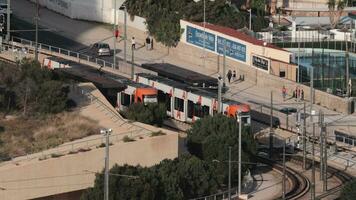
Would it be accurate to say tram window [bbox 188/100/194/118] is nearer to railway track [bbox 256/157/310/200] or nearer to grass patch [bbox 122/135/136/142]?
railway track [bbox 256/157/310/200]

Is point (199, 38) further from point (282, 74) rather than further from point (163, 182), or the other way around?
point (163, 182)

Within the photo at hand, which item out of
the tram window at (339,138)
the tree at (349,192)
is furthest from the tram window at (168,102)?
the tree at (349,192)

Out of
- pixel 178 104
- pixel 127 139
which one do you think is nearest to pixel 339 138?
pixel 178 104

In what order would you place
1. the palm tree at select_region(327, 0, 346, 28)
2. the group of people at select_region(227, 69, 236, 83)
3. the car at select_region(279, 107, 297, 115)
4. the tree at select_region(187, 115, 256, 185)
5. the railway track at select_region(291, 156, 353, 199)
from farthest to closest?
the palm tree at select_region(327, 0, 346, 28) < the group of people at select_region(227, 69, 236, 83) < the car at select_region(279, 107, 297, 115) < the tree at select_region(187, 115, 256, 185) < the railway track at select_region(291, 156, 353, 199)

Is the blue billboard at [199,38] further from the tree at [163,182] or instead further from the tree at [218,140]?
the tree at [163,182]

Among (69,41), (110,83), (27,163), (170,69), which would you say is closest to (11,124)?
(27,163)

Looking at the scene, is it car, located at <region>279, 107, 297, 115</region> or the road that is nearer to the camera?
car, located at <region>279, 107, 297, 115</region>

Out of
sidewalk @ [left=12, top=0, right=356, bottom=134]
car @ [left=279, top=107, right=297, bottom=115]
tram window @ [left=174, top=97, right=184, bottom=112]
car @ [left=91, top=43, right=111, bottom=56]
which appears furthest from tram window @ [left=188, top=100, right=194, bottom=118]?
car @ [left=91, top=43, right=111, bottom=56]
